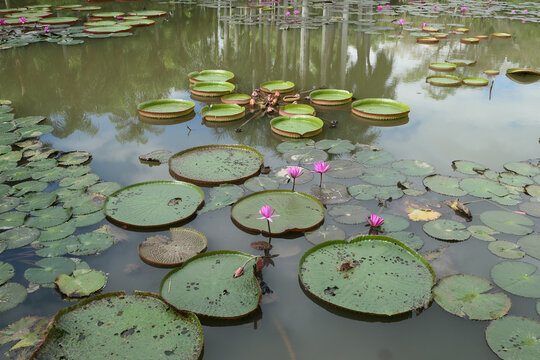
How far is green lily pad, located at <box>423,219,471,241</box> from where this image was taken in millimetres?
2651

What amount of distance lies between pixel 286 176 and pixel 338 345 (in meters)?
1.75

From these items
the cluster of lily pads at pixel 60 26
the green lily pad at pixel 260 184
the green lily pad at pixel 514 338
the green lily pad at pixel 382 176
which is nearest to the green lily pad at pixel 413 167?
the green lily pad at pixel 382 176

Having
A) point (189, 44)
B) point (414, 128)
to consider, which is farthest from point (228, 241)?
point (189, 44)

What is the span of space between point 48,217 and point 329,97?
3810mm

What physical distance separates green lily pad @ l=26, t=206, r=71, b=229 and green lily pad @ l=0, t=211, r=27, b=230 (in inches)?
2.0

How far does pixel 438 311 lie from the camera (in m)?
2.11

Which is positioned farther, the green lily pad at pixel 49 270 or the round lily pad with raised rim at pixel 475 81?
the round lily pad with raised rim at pixel 475 81

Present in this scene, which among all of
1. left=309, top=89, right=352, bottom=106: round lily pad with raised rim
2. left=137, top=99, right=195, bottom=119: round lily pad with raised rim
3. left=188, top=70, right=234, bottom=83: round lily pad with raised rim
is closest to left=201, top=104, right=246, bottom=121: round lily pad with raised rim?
left=137, top=99, right=195, bottom=119: round lily pad with raised rim

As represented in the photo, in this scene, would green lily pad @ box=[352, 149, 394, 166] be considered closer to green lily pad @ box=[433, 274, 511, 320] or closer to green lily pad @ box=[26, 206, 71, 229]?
green lily pad @ box=[433, 274, 511, 320]

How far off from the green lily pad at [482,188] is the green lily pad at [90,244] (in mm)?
2767

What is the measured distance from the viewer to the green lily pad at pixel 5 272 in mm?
2270

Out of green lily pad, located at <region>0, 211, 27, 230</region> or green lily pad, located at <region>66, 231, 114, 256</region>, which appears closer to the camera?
green lily pad, located at <region>66, 231, 114, 256</region>

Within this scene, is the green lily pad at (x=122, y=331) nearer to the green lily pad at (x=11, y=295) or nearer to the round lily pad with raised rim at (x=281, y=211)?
the green lily pad at (x=11, y=295)

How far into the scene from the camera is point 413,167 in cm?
355
